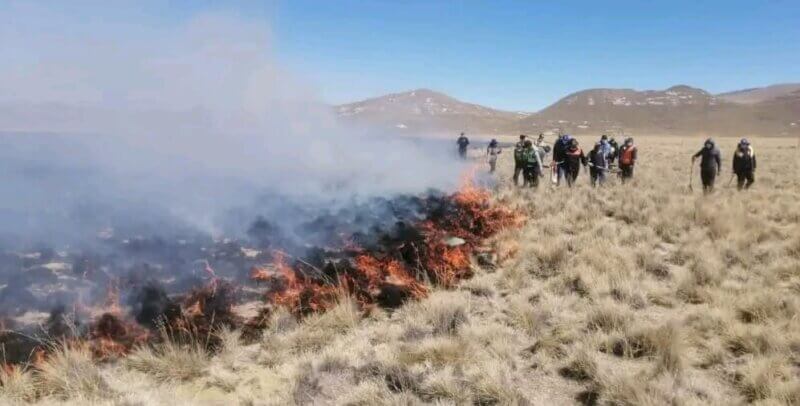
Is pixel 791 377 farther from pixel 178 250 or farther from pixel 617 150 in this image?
pixel 617 150

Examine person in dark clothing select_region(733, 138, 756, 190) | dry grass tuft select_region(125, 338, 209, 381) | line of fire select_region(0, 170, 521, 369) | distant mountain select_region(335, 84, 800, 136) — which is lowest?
dry grass tuft select_region(125, 338, 209, 381)

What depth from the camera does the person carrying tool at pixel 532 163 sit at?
16.2 m

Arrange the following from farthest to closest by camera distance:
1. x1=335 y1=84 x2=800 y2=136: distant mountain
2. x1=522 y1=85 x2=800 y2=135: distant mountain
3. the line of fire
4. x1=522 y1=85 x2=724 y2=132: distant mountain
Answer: x1=522 y1=85 x2=724 y2=132: distant mountain, x1=335 y1=84 x2=800 y2=136: distant mountain, x1=522 y1=85 x2=800 y2=135: distant mountain, the line of fire

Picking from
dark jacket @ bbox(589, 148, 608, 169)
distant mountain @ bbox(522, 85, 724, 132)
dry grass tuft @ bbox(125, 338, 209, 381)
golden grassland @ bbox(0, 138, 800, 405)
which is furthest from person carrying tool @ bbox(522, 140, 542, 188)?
distant mountain @ bbox(522, 85, 724, 132)

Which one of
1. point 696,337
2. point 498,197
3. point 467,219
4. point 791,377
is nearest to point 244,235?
point 467,219

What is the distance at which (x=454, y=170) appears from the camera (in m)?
25.5

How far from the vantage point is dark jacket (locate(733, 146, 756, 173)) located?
1474 cm

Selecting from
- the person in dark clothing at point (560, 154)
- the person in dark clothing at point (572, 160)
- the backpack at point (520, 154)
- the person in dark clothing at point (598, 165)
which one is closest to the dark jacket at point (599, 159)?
the person in dark clothing at point (598, 165)

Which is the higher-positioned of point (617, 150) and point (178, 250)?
point (617, 150)

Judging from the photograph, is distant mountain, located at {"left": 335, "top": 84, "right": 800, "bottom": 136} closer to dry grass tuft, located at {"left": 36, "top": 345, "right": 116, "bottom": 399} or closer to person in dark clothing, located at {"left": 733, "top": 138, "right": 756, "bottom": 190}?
person in dark clothing, located at {"left": 733, "top": 138, "right": 756, "bottom": 190}

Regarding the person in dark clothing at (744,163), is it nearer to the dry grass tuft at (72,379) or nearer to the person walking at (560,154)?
the person walking at (560,154)

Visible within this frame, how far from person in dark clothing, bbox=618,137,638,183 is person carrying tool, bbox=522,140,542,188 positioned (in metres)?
2.99

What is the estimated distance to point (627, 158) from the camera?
55.0ft

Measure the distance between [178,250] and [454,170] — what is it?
17242 millimetres
